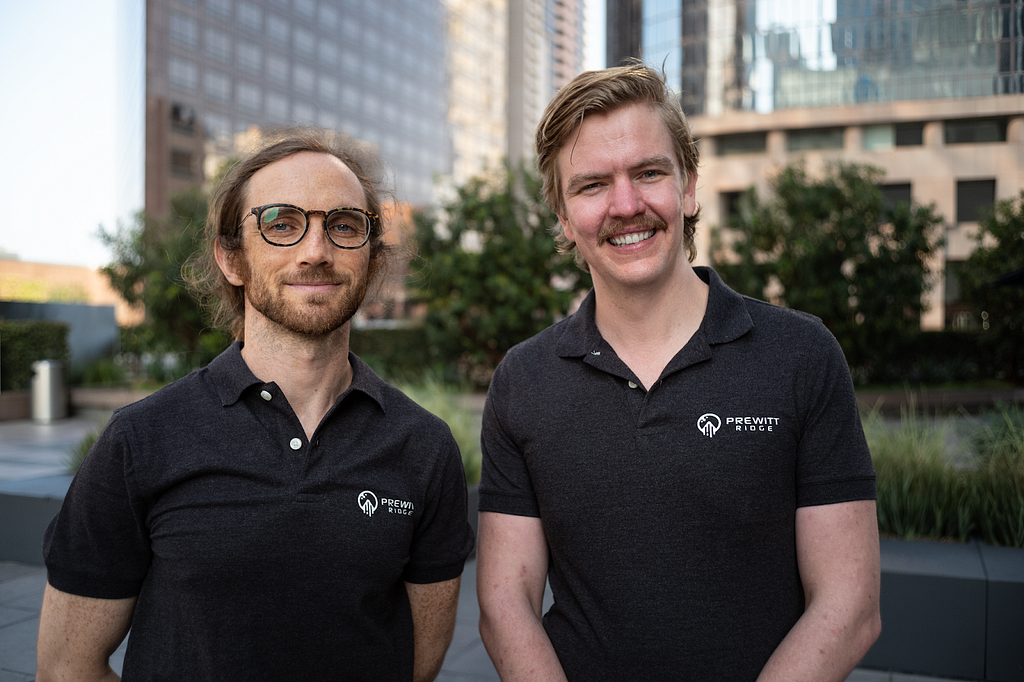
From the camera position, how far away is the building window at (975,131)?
123ft

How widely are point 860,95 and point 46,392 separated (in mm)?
46498

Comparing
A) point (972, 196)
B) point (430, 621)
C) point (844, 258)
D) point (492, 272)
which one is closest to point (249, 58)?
point (972, 196)

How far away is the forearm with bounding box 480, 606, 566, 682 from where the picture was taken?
6.53 ft

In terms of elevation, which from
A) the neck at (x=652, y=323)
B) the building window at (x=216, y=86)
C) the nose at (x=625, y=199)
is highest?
the building window at (x=216, y=86)

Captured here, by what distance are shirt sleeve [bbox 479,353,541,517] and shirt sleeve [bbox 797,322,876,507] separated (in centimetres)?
71

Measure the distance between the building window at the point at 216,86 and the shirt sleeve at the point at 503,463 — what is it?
302 feet

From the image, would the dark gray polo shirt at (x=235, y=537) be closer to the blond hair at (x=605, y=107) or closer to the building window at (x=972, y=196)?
the blond hair at (x=605, y=107)

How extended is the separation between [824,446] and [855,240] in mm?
16744

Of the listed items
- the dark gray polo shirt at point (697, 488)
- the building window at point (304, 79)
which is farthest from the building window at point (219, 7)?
the dark gray polo shirt at point (697, 488)

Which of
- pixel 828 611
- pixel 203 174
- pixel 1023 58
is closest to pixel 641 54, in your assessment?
pixel 828 611

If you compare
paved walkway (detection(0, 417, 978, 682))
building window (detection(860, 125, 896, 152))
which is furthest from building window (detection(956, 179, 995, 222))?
paved walkway (detection(0, 417, 978, 682))

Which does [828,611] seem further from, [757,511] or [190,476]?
[190,476]

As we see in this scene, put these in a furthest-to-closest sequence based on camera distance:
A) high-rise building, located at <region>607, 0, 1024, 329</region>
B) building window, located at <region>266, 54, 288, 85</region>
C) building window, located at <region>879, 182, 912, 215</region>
Answer: building window, located at <region>266, 54, 288, 85</region> < building window, located at <region>879, 182, 912, 215</region> < high-rise building, located at <region>607, 0, 1024, 329</region>

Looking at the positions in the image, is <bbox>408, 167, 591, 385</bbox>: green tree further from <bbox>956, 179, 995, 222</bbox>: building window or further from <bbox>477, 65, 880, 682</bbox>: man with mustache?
<bbox>956, 179, 995, 222</bbox>: building window
